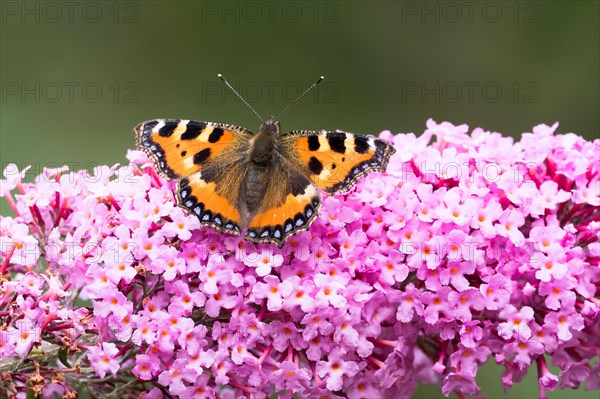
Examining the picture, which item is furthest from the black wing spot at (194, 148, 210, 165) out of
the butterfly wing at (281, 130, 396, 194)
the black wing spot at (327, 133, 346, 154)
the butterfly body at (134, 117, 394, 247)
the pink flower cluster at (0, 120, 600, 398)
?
the black wing spot at (327, 133, 346, 154)

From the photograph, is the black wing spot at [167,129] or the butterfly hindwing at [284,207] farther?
the black wing spot at [167,129]

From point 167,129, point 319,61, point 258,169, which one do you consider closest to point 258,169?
point 258,169

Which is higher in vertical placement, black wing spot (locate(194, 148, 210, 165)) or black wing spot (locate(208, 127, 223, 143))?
black wing spot (locate(208, 127, 223, 143))

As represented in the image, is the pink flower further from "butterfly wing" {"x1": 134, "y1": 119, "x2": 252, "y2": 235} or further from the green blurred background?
the green blurred background

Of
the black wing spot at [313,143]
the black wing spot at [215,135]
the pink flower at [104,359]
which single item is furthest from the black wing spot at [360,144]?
the pink flower at [104,359]

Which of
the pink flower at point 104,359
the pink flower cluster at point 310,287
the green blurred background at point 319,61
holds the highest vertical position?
the green blurred background at point 319,61

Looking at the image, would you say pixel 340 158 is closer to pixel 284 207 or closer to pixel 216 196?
pixel 284 207

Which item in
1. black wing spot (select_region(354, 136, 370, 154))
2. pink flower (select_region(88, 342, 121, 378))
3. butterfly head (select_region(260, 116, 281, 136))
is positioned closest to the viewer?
pink flower (select_region(88, 342, 121, 378))

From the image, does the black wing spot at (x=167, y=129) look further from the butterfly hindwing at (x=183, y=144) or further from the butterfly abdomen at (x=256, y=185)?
the butterfly abdomen at (x=256, y=185)
